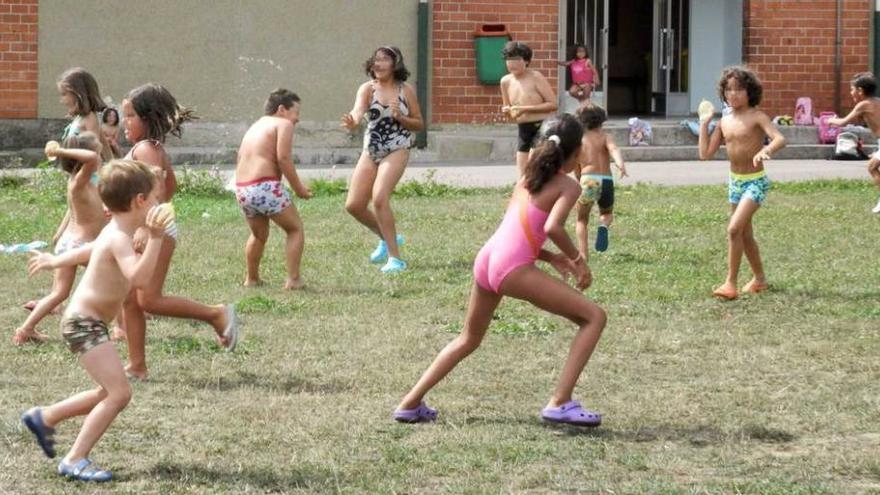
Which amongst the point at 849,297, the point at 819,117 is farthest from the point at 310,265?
the point at 819,117

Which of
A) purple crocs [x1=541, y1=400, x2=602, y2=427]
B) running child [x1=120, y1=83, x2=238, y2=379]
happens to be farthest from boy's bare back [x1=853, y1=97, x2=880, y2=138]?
purple crocs [x1=541, y1=400, x2=602, y2=427]

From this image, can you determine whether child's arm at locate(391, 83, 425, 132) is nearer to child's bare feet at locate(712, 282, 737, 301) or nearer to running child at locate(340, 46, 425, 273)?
running child at locate(340, 46, 425, 273)

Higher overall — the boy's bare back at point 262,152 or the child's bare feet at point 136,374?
the boy's bare back at point 262,152

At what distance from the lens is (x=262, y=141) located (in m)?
11.3

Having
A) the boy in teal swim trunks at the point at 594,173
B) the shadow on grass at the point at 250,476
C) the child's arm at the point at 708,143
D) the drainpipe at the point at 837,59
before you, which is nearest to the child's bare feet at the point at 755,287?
the child's arm at the point at 708,143

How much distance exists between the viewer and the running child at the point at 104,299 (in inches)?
248

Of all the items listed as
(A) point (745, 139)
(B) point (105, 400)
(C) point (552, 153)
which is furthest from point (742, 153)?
(B) point (105, 400)

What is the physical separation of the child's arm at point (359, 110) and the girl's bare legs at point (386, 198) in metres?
0.46

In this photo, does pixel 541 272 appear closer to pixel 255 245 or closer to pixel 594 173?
pixel 255 245

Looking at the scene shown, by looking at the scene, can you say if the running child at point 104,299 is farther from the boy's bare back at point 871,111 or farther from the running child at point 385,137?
the boy's bare back at point 871,111

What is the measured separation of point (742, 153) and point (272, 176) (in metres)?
3.19

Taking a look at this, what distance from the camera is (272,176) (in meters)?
11.3

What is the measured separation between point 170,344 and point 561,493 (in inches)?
145

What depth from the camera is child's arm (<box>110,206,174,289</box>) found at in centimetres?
618
